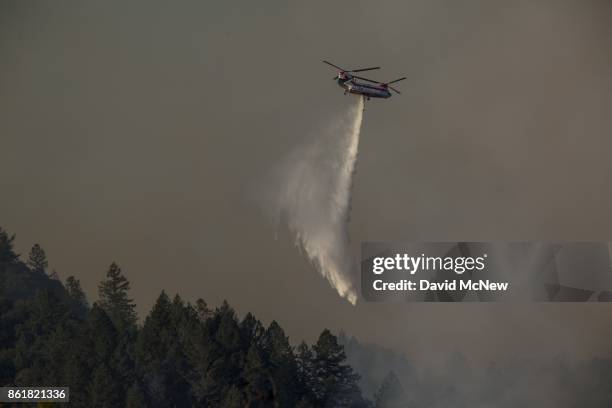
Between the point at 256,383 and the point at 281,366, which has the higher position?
the point at 281,366

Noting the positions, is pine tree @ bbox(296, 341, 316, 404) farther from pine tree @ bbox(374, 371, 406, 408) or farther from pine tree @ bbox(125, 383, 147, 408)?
pine tree @ bbox(125, 383, 147, 408)

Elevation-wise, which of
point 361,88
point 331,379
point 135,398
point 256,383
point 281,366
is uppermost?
point 361,88

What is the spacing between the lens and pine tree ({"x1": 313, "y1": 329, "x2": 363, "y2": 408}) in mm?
132125

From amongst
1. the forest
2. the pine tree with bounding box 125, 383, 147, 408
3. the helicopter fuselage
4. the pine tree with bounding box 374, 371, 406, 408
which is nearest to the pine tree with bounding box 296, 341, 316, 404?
the forest

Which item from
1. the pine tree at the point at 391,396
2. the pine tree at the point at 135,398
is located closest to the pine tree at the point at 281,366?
the pine tree at the point at 391,396

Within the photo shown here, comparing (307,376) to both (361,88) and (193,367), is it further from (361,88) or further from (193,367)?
(361,88)

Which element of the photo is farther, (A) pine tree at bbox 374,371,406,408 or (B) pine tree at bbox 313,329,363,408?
(A) pine tree at bbox 374,371,406,408

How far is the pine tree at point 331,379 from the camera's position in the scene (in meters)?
132

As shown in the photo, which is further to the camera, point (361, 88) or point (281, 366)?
point (281, 366)

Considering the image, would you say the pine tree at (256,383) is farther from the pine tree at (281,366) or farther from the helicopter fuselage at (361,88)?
the helicopter fuselage at (361,88)

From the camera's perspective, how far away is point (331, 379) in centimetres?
13212

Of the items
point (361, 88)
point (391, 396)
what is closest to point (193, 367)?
point (391, 396)

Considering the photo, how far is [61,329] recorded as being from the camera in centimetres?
14975

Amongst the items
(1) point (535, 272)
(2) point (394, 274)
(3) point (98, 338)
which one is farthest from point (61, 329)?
(1) point (535, 272)
